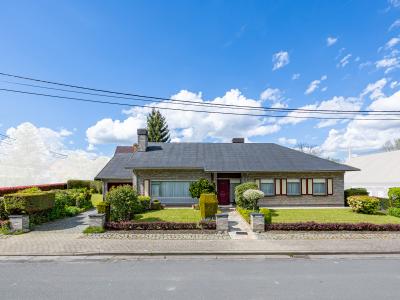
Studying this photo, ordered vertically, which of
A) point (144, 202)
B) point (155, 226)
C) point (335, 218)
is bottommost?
point (335, 218)

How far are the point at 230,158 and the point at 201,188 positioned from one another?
524 cm

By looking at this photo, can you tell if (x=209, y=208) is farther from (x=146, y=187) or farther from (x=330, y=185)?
(x=330, y=185)

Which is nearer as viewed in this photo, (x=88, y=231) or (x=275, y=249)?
(x=275, y=249)

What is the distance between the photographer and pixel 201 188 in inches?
772

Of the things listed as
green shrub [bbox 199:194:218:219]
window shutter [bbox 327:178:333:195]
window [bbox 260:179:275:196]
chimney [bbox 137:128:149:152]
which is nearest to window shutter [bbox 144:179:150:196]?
chimney [bbox 137:128:149:152]

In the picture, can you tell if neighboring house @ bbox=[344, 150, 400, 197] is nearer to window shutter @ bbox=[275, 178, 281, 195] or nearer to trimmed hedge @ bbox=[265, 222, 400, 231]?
window shutter @ bbox=[275, 178, 281, 195]

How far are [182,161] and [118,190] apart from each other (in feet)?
30.6

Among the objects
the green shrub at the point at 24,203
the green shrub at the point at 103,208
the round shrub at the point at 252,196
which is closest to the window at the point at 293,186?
the round shrub at the point at 252,196

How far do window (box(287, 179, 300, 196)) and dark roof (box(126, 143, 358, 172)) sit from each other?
118 cm

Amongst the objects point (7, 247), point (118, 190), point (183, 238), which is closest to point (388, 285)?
point (183, 238)

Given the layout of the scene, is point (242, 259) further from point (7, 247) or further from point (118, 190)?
point (7, 247)

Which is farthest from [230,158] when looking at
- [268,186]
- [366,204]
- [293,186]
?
[366,204]

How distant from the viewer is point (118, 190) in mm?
13531

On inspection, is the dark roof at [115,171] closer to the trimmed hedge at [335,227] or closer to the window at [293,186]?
the window at [293,186]
